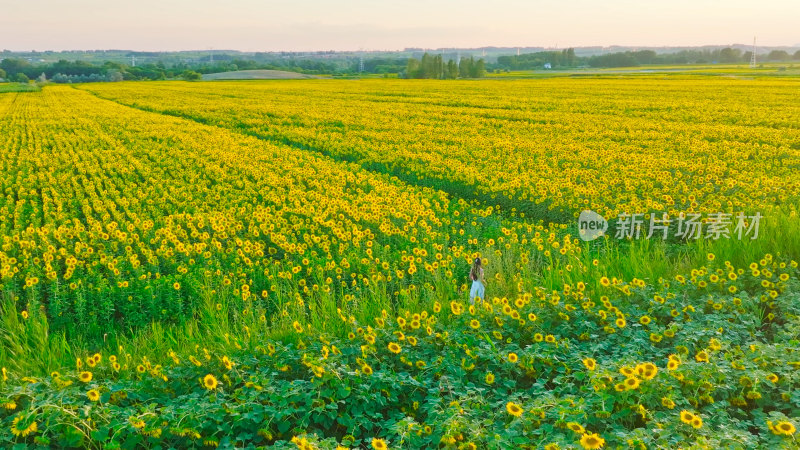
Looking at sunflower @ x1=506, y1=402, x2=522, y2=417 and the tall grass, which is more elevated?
sunflower @ x1=506, y1=402, x2=522, y2=417

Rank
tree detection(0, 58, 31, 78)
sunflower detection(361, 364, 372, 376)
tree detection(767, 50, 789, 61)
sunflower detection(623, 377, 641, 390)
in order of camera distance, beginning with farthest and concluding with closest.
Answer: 1. tree detection(767, 50, 789, 61)
2. tree detection(0, 58, 31, 78)
3. sunflower detection(361, 364, 372, 376)
4. sunflower detection(623, 377, 641, 390)

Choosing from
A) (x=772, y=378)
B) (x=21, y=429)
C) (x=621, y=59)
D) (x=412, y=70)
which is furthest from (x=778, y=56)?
(x=21, y=429)

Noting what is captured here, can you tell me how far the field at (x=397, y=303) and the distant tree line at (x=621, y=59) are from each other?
408 ft

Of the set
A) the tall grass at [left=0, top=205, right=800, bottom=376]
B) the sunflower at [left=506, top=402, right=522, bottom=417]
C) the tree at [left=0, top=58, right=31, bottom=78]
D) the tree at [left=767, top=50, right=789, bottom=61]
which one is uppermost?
the tree at [left=767, top=50, right=789, bottom=61]

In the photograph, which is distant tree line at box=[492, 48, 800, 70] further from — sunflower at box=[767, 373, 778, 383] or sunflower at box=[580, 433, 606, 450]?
sunflower at box=[580, 433, 606, 450]

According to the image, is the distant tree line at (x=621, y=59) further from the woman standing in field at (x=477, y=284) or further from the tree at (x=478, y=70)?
the woman standing in field at (x=477, y=284)

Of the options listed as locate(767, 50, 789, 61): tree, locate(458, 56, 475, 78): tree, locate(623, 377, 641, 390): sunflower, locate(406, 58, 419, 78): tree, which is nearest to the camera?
locate(623, 377, 641, 390): sunflower

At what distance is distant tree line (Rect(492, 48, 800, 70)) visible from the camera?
424 ft

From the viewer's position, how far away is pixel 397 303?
20.8 feet

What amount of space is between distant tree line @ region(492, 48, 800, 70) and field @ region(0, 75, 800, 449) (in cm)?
12451

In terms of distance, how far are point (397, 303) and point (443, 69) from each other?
9413cm

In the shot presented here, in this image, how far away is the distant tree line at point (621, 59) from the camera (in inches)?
5084

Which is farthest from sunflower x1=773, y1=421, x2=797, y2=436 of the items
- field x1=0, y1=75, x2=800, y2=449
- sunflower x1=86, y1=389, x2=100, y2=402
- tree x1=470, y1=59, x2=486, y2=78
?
tree x1=470, y1=59, x2=486, y2=78

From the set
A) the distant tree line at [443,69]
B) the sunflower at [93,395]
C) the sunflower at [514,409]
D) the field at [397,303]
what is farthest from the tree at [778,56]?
the sunflower at [93,395]
